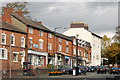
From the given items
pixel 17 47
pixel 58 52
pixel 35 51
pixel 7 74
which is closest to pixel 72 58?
pixel 58 52

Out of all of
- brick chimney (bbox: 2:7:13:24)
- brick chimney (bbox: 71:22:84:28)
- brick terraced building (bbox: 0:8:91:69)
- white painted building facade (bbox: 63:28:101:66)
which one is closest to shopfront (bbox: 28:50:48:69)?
brick terraced building (bbox: 0:8:91:69)

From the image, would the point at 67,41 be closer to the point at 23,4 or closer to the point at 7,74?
the point at 23,4

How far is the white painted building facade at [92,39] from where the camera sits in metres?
94.4

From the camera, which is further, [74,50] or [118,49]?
[74,50]

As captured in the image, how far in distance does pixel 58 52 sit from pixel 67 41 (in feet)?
29.7

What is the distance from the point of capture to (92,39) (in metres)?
97.6

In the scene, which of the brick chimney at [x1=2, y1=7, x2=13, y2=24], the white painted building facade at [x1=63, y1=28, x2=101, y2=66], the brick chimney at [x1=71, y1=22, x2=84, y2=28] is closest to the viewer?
the brick chimney at [x1=2, y1=7, x2=13, y2=24]

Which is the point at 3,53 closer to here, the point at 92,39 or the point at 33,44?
the point at 33,44

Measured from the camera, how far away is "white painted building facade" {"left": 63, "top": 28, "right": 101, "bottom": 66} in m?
94.4

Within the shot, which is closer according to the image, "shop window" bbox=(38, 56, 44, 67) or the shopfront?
the shopfront

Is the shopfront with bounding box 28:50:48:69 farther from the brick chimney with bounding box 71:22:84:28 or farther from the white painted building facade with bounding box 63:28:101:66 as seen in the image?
the brick chimney with bounding box 71:22:84:28

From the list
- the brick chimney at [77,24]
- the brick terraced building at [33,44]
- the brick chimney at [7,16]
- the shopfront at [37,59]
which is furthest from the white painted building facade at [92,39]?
the brick chimney at [7,16]

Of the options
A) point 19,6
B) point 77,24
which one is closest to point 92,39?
point 77,24

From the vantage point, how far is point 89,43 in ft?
308
